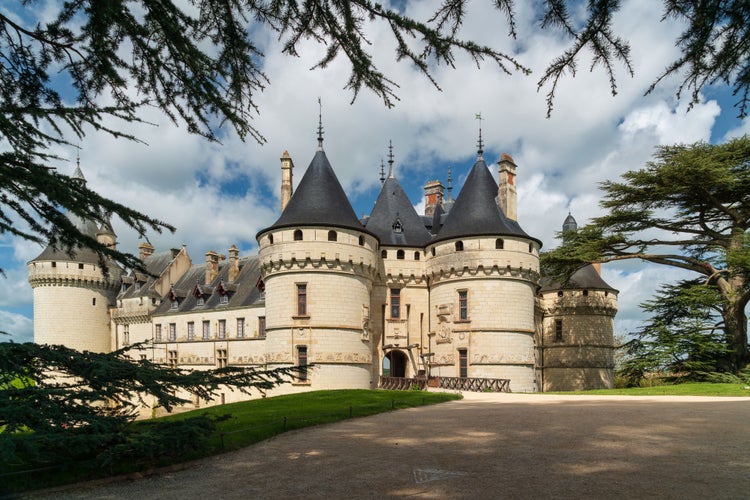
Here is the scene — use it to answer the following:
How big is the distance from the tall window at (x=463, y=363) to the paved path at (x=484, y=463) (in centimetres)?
1334

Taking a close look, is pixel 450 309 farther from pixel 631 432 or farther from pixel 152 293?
pixel 152 293

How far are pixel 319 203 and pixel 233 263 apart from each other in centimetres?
1241

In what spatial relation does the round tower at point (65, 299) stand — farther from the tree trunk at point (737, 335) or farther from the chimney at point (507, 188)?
the tree trunk at point (737, 335)

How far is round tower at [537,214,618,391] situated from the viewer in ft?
109

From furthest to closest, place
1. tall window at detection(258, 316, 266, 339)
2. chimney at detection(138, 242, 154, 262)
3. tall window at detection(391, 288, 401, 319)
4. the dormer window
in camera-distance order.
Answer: chimney at detection(138, 242, 154, 262) < tall window at detection(258, 316, 266, 339) < the dormer window < tall window at detection(391, 288, 401, 319)

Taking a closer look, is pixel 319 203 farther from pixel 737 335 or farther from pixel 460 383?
pixel 737 335

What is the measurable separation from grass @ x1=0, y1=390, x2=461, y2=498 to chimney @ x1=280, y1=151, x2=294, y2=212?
1176cm

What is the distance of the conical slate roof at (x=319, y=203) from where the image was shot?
25000 mm

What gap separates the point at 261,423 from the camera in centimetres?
1198

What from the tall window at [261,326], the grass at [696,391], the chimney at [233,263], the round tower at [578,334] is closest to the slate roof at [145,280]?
the chimney at [233,263]

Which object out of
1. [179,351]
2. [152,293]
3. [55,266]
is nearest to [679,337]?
[179,351]

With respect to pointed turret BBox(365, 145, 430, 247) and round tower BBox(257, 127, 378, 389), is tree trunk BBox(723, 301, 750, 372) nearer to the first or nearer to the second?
pointed turret BBox(365, 145, 430, 247)

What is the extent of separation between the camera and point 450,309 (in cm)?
2606

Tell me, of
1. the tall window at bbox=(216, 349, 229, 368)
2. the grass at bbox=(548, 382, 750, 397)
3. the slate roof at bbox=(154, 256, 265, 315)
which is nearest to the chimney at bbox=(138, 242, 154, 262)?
the slate roof at bbox=(154, 256, 265, 315)
